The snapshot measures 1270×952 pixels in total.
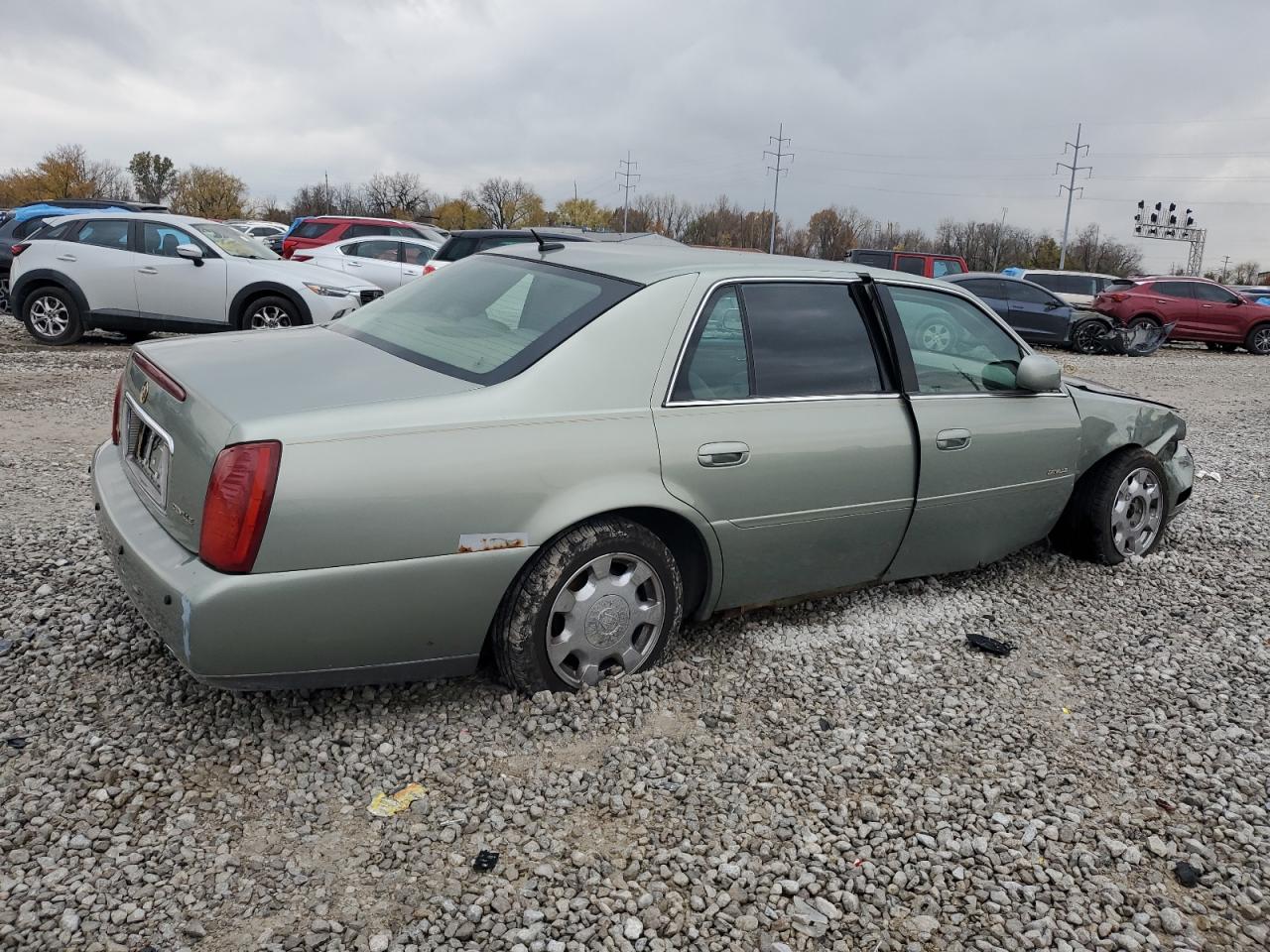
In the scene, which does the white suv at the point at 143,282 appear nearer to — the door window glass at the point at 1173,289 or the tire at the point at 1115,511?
the tire at the point at 1115,511

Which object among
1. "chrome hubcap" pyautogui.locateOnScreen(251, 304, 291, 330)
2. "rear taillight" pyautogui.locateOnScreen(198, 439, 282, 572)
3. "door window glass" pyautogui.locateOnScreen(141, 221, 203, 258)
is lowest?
"rear taillight" pyautogui.locateOnScreen(198, 439, 282, 572)

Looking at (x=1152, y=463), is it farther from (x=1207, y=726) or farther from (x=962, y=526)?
(x=1207, y=726)

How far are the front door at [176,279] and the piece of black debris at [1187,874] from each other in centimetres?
1111

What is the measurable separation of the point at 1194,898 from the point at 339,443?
2.72 meters

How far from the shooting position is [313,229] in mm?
18000

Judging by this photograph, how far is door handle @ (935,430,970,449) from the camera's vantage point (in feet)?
13.6

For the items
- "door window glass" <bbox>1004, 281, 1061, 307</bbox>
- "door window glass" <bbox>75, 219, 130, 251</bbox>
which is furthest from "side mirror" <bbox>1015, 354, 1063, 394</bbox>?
"door window glass" <bbox>1004, 281, 1061, 307</bbox>

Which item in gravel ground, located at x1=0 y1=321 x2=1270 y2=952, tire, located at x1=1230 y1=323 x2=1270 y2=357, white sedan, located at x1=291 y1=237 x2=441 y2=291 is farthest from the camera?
tire, located at x1=1230 y1=323 x2=1270 y2=357

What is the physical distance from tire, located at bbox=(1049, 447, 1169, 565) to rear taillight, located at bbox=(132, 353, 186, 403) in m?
4.28

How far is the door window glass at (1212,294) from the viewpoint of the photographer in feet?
70.6

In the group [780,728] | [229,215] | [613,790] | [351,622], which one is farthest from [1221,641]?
[229,215]

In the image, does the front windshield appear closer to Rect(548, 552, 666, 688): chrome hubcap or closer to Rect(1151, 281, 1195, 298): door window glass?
Rect(548, 552, 666, 688): chrome hubcap

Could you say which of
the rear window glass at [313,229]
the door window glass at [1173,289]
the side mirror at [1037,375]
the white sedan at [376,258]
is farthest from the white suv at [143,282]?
the door window glass at [1173,289]

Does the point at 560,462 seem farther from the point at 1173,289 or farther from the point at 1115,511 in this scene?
the point at 1173,289
